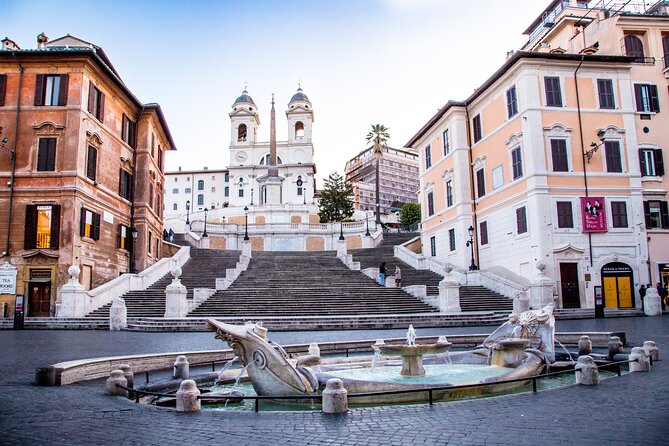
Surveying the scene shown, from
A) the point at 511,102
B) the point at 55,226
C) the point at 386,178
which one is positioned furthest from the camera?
the point at 386,178

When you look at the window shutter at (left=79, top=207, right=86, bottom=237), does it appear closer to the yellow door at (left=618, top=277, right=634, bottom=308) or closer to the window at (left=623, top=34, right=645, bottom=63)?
the yellow door at (left=618, top=277, right=634, bottom=308)

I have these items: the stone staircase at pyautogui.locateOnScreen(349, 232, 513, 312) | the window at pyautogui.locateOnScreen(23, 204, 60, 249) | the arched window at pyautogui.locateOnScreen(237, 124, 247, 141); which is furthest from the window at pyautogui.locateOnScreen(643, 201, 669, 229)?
the arched window at pyautogui.locateOnScreen(237, 124, 247, 141)

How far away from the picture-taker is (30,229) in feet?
93.0

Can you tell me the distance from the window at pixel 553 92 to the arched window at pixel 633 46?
19.9ft

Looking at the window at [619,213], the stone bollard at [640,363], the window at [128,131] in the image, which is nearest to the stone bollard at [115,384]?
the stone bollard at [640,363]

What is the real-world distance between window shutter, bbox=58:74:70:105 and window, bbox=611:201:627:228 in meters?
30.2

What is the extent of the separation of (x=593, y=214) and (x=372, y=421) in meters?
26.8

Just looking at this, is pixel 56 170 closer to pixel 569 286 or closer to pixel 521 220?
pixel 521 220

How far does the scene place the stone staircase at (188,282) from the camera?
85.3 feet

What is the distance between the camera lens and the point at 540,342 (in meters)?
11.7

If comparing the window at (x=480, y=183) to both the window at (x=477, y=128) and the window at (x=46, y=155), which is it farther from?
the window at (x=46, y=155)

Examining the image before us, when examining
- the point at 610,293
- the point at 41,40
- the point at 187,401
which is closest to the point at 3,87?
the point at 41,40

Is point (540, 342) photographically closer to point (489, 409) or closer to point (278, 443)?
point (489, 409)

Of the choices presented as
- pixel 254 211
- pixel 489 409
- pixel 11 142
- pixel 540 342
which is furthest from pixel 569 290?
pixel 254 211
